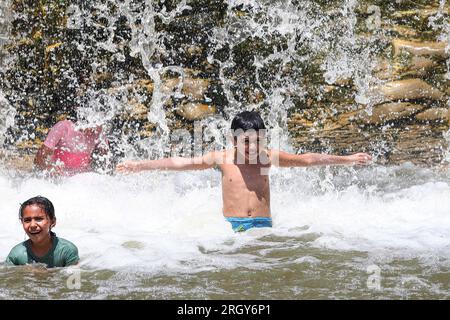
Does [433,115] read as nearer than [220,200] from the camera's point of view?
No

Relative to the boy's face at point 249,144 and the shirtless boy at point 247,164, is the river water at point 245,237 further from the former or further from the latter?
the boy's face at point 249,144

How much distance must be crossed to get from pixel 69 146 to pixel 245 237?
7.26 ft

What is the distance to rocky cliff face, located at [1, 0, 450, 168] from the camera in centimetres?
809

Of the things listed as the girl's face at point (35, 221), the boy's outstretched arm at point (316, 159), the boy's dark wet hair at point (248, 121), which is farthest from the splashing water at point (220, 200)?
the boy's dark wet hair at point (248, 121)

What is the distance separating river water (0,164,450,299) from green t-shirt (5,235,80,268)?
0.12 metres

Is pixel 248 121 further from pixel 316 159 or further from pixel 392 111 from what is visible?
pixel 392 111

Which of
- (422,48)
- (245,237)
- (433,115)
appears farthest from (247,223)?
(422,48)

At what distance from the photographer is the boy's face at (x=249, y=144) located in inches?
220

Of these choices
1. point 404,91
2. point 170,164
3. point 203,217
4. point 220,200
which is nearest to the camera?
point 170,164

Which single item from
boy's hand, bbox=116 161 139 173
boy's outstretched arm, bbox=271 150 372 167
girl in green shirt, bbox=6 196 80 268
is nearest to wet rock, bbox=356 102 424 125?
boy's outstretched arm, bbox=271 150 372 167

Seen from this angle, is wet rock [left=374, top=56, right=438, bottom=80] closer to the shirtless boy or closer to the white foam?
the white foam

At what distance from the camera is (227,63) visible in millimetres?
8195

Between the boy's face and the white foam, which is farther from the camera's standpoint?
the boy's face
